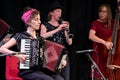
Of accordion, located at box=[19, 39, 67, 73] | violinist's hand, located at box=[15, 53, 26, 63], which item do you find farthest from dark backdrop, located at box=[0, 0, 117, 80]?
violinist's hand, located at box=[15, 53, 26, 63]

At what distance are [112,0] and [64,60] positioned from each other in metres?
1.76

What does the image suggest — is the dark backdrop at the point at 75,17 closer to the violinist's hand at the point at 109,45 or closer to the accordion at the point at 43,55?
the violinist's hand at the point at 109,45

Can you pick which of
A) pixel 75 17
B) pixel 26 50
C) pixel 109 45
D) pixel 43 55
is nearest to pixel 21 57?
pixel 26 50

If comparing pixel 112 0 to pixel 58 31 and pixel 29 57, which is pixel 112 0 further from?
pixel 29 57

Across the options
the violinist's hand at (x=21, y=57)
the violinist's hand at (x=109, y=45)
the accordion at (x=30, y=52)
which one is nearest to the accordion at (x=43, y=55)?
the accordion at (x=30, y=52)

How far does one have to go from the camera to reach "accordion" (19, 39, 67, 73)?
4.75 meters

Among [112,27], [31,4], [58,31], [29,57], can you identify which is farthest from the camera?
[31,4]

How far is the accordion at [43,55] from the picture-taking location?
4746 millimetres

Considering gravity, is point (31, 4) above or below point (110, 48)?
above

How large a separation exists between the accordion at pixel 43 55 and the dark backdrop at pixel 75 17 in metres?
1.17

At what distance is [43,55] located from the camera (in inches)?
192

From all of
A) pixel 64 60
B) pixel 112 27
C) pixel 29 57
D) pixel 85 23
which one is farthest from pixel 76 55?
pixel 29 57

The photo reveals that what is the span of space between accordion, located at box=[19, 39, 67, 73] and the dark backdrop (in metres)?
1.17

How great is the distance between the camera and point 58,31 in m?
5.31
